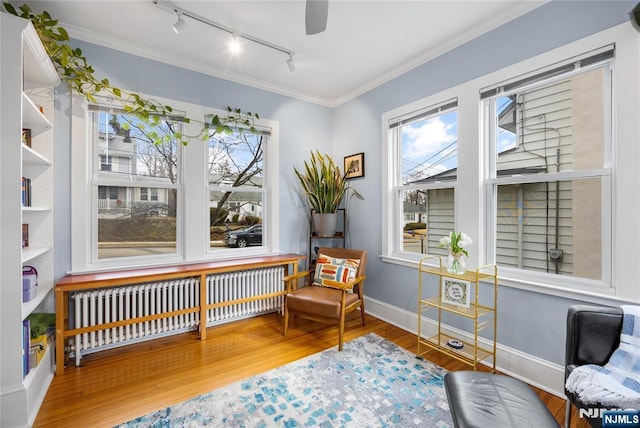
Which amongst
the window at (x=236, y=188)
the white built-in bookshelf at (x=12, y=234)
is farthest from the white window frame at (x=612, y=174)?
the white built-in bookshelf at (x=12, y=234)

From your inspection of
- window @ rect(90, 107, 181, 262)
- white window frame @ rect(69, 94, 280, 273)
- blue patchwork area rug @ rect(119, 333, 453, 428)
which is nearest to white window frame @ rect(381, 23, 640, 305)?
blue patchwork area rug @ rect(119, 333, 453, 428)

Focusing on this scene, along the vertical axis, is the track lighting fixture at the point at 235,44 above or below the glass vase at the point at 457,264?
above

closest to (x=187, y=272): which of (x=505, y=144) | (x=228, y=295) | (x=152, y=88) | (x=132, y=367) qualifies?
(x=228, y=295)

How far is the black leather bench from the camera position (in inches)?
48.3

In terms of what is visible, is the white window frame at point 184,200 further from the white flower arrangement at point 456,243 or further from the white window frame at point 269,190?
the white flower arrangement at point 456,243

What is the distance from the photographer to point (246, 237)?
3.56m

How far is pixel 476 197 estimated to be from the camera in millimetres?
2492

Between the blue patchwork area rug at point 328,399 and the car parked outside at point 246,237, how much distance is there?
161 centimetres

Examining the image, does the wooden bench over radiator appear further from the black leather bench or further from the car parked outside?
the black leather bench

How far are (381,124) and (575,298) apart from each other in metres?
2.39

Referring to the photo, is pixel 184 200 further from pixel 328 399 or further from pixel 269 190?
pixel 328 399

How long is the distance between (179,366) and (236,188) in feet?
6.22

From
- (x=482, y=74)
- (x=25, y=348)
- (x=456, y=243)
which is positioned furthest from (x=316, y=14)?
(x=25, y=348)

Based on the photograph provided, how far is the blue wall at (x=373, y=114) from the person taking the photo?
2.04m
